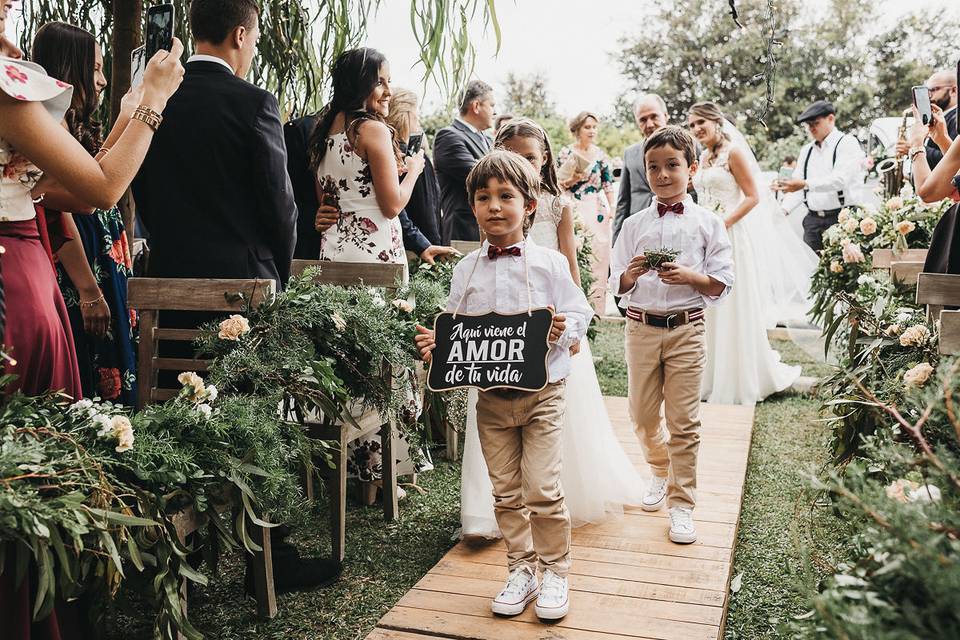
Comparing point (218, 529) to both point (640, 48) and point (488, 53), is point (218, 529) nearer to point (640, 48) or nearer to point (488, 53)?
point (488, 53)

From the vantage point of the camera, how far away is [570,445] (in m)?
3.73

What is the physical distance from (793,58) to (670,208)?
30.0 m

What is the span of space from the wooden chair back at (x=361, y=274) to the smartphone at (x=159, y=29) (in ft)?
4.58

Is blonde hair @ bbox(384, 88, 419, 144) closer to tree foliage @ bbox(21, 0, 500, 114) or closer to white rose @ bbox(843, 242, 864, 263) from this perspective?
tree foliage @ bbox(21, 0, 500, 114)

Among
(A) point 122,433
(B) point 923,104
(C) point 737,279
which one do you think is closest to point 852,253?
(C) point 737,279

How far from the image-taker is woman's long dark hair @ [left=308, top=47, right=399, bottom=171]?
12.3 feet

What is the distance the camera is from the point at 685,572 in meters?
3.27

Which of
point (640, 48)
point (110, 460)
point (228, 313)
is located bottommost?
point (110, 460)

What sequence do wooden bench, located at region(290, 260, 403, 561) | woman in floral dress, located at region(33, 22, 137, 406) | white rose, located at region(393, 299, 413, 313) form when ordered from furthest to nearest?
white rose, located at region(393, 299, 413, 313) < wooden bench, located at region(290, 260, 403, 561) < woman in floral dress, located at region(33, 22, 137, 406)

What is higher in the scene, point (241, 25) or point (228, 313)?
point (241, 25)

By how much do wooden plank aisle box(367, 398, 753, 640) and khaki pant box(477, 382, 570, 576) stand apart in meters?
0.20

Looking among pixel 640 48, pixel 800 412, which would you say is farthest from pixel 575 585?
pixel 640 48

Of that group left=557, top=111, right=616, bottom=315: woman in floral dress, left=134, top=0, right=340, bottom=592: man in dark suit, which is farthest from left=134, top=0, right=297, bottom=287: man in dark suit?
left=557, top=111, right=616, bottom=315: woman in floral dress

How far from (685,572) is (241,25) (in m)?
2.59
